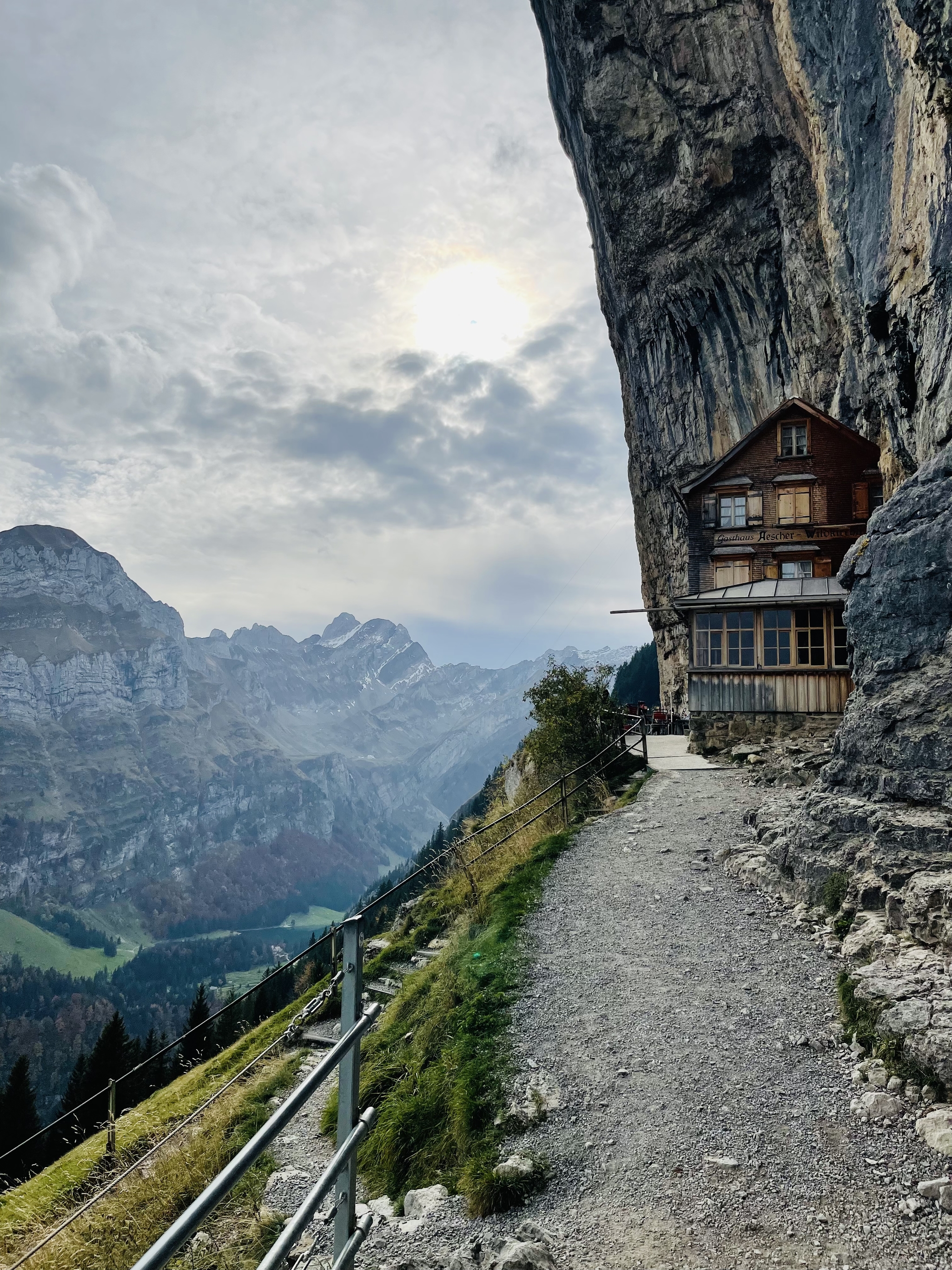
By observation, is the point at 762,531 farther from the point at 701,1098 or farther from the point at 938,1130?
the point at 938,1130

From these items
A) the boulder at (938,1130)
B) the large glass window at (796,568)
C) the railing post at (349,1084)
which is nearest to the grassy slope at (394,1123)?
the boulder at (938,1130)

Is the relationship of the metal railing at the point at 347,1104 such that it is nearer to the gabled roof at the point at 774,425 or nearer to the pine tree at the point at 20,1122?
the gabled roof at the point at 774,425

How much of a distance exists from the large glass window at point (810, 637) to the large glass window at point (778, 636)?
0.30m

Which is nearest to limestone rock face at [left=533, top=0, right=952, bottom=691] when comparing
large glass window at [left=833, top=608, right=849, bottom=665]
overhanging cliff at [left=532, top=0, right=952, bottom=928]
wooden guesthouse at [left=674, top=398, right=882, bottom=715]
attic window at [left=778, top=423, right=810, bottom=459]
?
overhanging cliff at [left=532, top=0, right=952, bottom=928]

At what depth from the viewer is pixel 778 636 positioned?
88.8 feet

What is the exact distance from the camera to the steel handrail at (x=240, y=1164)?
94.5 inches

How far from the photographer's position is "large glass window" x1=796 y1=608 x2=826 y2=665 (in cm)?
2642

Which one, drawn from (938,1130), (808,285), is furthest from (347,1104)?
(808,285)

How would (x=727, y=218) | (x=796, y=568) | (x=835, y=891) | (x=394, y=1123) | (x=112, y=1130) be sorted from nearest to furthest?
(x=394, y=1123)
(x=835, y=891)
(x=112, y=1130)
(x=796, y=568)
(x=727, y=218)

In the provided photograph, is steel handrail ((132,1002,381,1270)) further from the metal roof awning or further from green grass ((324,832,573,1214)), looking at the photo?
the metal roof awning

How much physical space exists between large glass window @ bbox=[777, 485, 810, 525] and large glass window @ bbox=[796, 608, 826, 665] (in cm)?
861

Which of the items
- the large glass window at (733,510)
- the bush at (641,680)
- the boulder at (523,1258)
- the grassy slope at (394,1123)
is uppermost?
the large glass window at (733,510)

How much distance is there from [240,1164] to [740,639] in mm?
27050

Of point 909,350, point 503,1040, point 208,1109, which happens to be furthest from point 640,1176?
point 909,350
